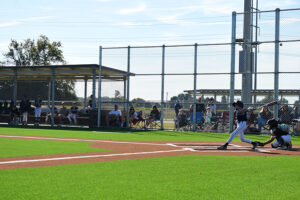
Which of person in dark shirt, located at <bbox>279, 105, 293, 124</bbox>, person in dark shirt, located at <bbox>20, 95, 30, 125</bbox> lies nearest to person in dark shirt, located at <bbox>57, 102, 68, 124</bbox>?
person in dark shirt, located at <bbox>20, 95, 30, 125</bbox>

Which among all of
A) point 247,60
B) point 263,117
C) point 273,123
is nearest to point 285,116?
point 263,117

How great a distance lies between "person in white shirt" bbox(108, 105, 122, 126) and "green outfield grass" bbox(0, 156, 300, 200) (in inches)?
594

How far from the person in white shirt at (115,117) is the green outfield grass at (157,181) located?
15.1m

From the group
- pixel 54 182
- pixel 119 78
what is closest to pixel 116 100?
pixel 119 78

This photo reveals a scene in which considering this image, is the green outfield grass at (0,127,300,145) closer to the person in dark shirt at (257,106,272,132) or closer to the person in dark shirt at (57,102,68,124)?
the person in dark shirt at (257,106,272,132)

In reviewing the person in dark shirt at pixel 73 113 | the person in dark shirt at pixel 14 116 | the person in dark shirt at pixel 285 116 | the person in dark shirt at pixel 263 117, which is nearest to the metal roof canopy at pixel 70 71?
the person in dark shirt at pixel 73 113

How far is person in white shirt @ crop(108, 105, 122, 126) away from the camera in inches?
964

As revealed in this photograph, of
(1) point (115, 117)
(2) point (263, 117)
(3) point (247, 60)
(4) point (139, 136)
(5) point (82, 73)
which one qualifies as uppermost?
(3) point (247, 60)

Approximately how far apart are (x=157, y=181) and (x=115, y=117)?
17.9 meters

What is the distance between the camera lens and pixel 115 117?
2459 centimetres

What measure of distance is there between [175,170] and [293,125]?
14.2 m

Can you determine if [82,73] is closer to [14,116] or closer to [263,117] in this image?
[14,116]

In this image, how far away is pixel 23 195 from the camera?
5.64m

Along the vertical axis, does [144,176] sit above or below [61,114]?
below
